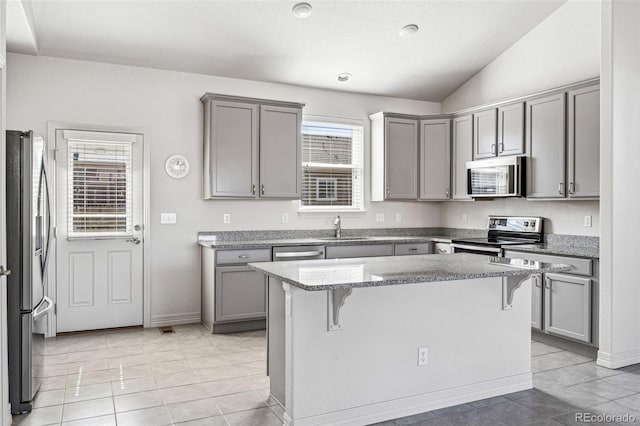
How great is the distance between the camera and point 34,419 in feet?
9.07

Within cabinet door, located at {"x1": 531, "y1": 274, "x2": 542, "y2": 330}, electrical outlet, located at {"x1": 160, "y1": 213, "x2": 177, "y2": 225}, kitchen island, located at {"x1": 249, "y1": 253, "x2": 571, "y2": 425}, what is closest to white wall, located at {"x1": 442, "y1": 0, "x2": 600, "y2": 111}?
cabinet door, located at {"x1": 531, "y1": 274, "x2": 542, "y2": 330}

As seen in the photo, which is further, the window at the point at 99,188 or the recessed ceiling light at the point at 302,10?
the window at the point at 99,188

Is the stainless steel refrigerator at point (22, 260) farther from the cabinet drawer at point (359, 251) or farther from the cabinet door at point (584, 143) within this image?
the cabinet door at point (584, 143)

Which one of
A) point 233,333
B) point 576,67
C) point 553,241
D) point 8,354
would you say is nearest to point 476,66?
point 576,67

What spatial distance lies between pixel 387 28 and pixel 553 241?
2642mm

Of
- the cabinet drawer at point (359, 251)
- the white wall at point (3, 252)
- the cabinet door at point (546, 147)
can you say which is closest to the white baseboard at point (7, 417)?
the white wall at point (3, 252)

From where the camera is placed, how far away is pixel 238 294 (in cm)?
470

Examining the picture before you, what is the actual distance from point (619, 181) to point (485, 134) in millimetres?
1712

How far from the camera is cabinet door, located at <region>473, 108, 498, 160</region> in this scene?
200 inches

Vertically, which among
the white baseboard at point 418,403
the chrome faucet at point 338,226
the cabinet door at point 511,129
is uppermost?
the cabinet door at point 511,129

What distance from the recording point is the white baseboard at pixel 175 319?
493 centimetres

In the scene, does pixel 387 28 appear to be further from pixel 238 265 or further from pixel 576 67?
pixel 238 265

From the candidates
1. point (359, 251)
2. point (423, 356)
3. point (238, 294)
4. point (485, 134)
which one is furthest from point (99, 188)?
point (485, 134)

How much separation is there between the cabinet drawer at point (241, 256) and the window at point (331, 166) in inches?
38.2
